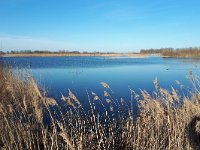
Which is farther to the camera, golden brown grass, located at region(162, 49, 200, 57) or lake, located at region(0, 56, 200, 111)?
golden brown grass, located at region(162, 49, 200, 57)

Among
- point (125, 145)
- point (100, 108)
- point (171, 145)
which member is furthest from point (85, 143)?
point (100, 108)

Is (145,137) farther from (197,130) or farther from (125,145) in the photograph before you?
(197,130)

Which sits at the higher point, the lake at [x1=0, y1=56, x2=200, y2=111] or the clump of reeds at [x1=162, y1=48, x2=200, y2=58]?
the clump of reeds at [x1=162, y1=48, x2=200, y2=58]

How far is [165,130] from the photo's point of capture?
4371mm

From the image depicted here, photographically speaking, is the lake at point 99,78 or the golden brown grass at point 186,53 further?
the golden brown grass at point 186,53

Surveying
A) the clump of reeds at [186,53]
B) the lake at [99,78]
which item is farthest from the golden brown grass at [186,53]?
the lake at [99,78]

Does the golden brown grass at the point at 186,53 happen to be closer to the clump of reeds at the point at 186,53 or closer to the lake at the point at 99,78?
the clump of reeds at the point at 186,53

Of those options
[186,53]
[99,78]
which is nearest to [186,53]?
[186,53]

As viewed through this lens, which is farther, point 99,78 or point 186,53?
point 186,53

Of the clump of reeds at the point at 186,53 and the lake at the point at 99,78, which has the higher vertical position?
the clump of reeds at the point at 186,53

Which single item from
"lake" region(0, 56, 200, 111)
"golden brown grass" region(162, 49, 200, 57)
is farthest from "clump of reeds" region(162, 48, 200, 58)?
"lake" region(0, 56, 200, 111)

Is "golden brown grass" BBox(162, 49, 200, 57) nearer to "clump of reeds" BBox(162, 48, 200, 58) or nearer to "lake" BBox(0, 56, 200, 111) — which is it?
"clump of reeds" BBox(162, 48, 200, 58)

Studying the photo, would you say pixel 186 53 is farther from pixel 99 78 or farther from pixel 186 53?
pixel 99 78

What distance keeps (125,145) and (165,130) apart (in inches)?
28.4
